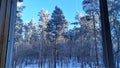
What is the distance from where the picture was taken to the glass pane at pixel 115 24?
5.15ft

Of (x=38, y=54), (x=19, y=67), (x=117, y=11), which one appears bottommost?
(x=19, y=67)

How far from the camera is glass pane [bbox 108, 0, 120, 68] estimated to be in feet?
5.15

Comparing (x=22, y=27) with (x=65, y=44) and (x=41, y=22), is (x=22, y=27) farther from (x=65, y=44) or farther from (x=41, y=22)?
(x=65, y=44)

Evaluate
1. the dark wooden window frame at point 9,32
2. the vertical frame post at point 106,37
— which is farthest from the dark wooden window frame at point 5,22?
the vertical frame post at point 106,37

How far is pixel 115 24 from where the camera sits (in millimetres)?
1665

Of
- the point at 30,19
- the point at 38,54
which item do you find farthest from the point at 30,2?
the point at 38,54

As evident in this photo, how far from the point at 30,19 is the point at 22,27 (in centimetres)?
10

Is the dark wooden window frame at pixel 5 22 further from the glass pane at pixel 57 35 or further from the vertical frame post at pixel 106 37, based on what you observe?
the vertical frame post at pixel 106 37

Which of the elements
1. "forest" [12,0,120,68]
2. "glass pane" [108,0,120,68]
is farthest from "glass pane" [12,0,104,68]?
"glass pane" [108,0,120,68]

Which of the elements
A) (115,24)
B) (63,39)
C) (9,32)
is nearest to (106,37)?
(115,24)

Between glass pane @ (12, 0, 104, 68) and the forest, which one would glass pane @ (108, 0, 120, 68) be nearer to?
the forest

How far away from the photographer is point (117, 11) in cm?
171

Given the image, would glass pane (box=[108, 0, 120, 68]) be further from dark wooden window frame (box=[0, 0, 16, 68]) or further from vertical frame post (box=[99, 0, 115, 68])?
dark wooden window frame (box=[0, 0, 16, 68])

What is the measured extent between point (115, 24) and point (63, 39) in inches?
19.0
